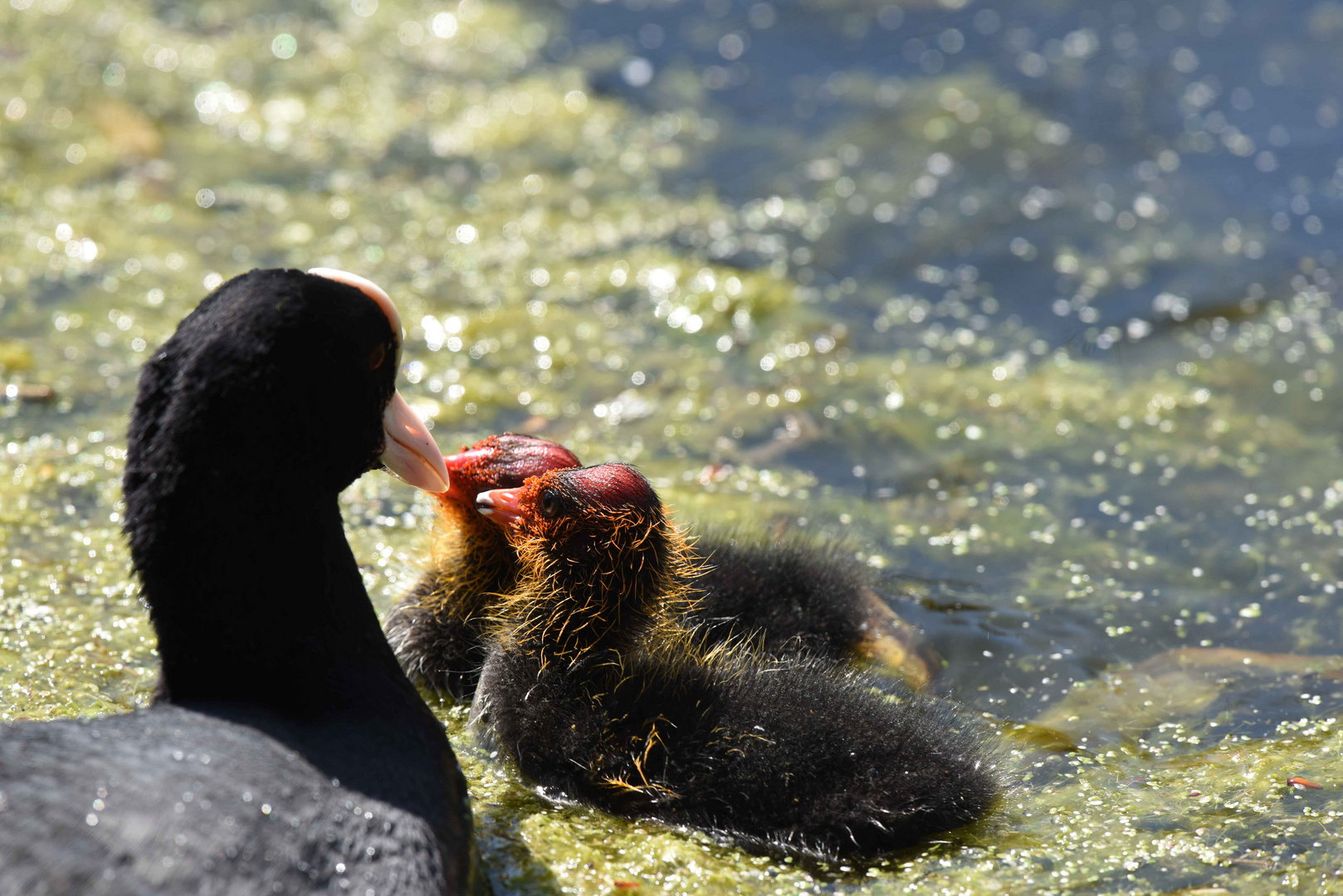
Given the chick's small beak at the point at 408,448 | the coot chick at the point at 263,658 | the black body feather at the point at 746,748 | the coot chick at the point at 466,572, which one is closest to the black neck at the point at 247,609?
the coot chick at the point at 263,658

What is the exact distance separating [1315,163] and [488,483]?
5.54m

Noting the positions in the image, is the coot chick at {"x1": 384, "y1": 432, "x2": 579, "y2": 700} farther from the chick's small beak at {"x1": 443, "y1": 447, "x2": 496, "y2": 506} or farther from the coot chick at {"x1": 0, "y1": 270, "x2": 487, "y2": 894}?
the coot chick at {"x1": 0, "y1": 270, "x2": 487, "y2": 894}

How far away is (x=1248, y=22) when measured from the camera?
8.08 meters

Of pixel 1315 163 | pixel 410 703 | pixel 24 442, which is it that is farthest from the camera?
pixel 1315 163

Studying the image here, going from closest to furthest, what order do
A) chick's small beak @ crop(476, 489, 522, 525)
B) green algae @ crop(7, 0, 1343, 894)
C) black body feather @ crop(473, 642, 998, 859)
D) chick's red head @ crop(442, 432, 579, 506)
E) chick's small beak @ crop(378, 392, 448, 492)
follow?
black body feather @ crop(473, 642, 998, 859)
chick's small beak @ crop(378, 392, 448, 492)
green algae @ crop(7, 0, 1343, 894)
chick's small beak @ crop(476, 489, 522, 525)
chick's red head @ crop(442, 432, 579, 506)

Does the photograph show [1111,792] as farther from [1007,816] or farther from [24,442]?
[24,442]

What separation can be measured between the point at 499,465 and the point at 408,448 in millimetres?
446

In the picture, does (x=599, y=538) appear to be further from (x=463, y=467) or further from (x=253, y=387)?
(x=253, y=387)

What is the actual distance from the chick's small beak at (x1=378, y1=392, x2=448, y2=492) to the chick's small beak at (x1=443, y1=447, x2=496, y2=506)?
36 cm

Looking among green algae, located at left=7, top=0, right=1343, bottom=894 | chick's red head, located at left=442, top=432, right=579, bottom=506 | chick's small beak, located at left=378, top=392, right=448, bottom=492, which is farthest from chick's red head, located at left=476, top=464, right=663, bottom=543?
green algae, located at left=7, top=0, right=1343, bottom=894

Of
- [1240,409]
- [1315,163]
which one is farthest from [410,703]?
[1315,163]

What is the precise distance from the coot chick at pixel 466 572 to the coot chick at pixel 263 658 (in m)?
0.57

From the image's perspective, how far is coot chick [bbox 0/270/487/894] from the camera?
80.3 inches

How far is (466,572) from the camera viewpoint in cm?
335
